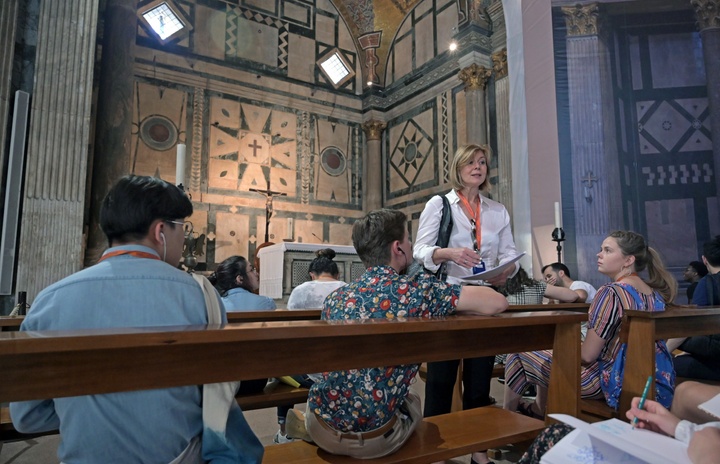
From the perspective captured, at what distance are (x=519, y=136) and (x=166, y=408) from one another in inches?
243

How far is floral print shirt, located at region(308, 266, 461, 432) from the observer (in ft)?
5.50

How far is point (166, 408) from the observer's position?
49.8 inches

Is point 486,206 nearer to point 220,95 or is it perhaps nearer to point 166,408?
point 166,408

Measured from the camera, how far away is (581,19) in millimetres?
6691

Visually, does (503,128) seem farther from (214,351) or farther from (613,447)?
(214,351)

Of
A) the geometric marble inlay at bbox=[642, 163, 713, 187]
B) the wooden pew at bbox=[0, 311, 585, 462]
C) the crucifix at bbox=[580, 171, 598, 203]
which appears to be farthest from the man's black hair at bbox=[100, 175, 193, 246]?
the geometric marble inlay at bbox=[642, 163, 713, 187]

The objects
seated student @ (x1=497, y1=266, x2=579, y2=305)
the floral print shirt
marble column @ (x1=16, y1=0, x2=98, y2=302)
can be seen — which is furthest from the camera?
marble column @ (x1=16, y1=0, x2=98, y2=302)

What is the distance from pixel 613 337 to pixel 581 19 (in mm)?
5945

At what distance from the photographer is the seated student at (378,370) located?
1.68 meters

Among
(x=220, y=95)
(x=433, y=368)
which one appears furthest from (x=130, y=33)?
(x=433, y=368)

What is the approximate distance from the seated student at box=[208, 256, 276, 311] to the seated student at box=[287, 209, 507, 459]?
4.41ft

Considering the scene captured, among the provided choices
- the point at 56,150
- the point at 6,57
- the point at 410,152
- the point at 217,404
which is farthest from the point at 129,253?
the point at 410,152

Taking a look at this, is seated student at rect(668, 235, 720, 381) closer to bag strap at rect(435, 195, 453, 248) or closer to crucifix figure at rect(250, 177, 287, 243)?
bag strap at rect(435, 195, 453, 248)

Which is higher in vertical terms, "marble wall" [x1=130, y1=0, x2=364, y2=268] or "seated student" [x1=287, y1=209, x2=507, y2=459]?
"marble wall" [x1=130, y1=0, x2=364, y2=268]
